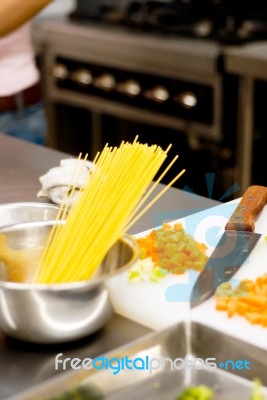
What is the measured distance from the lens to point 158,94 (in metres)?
3.39

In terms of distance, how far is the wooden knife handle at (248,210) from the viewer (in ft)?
4.63

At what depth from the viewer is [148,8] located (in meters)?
3.74

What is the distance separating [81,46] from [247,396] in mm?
2916

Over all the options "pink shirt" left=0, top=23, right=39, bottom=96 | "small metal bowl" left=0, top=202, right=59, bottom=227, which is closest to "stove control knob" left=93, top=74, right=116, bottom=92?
"pink shirt" left=0, top=23, right=39, bottom=96

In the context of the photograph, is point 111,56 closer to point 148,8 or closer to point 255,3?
point 148,8

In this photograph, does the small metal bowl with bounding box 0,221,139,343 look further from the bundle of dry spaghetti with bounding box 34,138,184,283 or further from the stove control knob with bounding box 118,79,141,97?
the stove control knob with bounding box 118,79,141,97

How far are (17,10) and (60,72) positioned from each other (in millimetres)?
1663

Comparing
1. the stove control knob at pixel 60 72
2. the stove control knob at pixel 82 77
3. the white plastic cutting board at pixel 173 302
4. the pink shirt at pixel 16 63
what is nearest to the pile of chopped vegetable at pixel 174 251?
the white plastic cutting board at pixel 173 302

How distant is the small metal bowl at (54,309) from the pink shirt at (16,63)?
194 cm

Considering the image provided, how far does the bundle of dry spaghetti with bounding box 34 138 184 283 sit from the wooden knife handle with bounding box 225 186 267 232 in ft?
1.01

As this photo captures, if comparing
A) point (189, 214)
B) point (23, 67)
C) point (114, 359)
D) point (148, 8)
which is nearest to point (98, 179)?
point (114, 359)

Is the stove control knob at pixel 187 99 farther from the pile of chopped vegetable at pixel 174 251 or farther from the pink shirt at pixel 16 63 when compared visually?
the pile of chopped vegetable at pixel 174 251

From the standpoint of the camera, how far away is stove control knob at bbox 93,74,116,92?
3611mm

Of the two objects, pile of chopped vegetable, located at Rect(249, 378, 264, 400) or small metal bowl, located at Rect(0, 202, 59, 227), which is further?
small metal bowl, located at Rect(0, 202, 59, 227)
